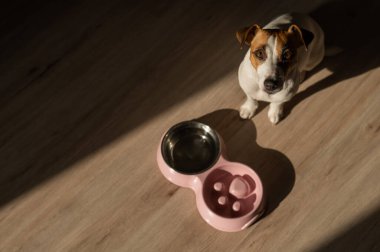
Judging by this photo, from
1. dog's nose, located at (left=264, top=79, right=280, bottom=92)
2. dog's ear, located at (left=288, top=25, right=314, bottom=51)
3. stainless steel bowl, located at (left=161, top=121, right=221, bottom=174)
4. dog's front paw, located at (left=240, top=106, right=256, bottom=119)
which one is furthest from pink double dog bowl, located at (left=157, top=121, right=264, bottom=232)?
dog's ear, located at (left=288, top=25, right=314, bottom=51)

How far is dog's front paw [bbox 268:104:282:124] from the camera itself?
151 cm

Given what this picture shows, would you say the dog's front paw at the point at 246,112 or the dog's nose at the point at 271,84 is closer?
the dog's nose at the point at 271,84

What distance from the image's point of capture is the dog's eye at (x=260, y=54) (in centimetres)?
119

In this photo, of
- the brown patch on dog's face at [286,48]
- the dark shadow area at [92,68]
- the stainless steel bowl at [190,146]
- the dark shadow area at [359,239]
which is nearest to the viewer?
the brown patch on dog's face at [286,48]

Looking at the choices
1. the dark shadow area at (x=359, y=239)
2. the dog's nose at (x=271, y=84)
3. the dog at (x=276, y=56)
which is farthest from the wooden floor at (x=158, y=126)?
the dog's nose at (x=271, y=84)

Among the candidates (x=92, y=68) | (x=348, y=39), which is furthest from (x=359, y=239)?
(x=92, y=68)

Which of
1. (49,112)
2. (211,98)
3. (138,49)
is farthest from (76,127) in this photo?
(211,98)

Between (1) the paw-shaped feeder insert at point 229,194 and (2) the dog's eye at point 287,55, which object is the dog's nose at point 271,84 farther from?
(1) the paw-shaped feeder insert at point 229,194

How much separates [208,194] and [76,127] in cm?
57

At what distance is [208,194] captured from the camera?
142 centimetres

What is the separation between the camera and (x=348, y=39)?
1.71m

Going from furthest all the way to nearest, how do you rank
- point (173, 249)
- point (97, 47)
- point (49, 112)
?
point (97, 47)
point (49, 112)
point (173, 249)

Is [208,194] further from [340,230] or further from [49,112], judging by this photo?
[49,112]

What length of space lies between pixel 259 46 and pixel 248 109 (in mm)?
395
